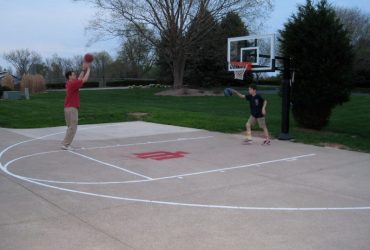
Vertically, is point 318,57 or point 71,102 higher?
point 318,57

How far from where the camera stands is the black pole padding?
13.4 meters

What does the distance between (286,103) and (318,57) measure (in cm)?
204

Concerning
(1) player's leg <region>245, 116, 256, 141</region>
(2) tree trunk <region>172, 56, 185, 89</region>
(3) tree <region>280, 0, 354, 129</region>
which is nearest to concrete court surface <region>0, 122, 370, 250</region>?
(1) player's leg <region>245, 116, 256, 141</region>

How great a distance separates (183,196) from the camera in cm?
715

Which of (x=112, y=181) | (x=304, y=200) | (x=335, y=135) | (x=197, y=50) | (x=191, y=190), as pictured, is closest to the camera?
(x=304, y=200)

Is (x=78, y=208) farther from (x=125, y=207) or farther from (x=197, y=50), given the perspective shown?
(x=197, y=50)

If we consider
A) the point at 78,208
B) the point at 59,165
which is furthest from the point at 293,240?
the point at 59,165

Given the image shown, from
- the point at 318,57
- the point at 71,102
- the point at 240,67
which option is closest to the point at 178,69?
the point at 240,67

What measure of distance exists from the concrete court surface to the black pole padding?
3.64ft

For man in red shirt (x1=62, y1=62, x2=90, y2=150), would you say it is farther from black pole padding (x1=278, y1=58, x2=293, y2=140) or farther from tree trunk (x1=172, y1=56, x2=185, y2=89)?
tree trunk (x1=172, y1=56, x2=185, y2=89)

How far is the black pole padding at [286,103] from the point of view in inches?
526

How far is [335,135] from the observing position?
14.1m

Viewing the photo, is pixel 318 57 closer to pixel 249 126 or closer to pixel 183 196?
pixel 249 126

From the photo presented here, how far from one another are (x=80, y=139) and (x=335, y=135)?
24.0ft
